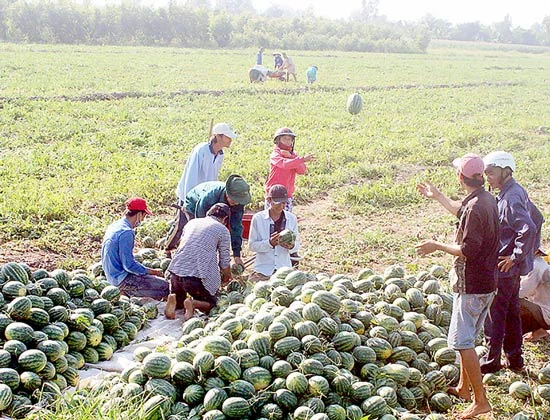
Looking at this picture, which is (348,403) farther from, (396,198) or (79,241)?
(396,198)

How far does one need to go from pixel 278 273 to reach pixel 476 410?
100 inches

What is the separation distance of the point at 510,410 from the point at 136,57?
43762 millimetres

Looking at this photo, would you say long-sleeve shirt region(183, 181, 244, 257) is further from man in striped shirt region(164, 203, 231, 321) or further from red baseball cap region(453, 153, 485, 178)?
red baseball cap region(453, 153, 485, 178)

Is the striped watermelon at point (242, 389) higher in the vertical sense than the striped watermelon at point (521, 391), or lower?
higher

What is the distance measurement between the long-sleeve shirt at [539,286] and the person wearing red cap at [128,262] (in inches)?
174

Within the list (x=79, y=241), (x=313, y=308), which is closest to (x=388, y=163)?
(x=79, y=241)

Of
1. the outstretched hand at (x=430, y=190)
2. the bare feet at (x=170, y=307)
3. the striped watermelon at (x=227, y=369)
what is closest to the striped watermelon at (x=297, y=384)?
the striped watermelon at (x=227, y=369)

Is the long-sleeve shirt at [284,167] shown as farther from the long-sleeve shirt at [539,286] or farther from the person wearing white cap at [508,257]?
the long-sleeve shirt at [539,286]

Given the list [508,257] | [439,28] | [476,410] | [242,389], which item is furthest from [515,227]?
[439,28]

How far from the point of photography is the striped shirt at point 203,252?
767cm

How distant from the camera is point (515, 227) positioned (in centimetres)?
647

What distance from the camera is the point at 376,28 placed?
301ft

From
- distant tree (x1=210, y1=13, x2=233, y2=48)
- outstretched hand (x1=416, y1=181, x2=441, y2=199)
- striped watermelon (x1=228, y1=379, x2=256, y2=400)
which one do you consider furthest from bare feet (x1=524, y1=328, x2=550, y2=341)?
distant tree (x1=210, y1=13, x2=233, y2=48)

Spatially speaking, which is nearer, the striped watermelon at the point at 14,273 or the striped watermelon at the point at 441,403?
the striped watermelon at the point at 441,403
